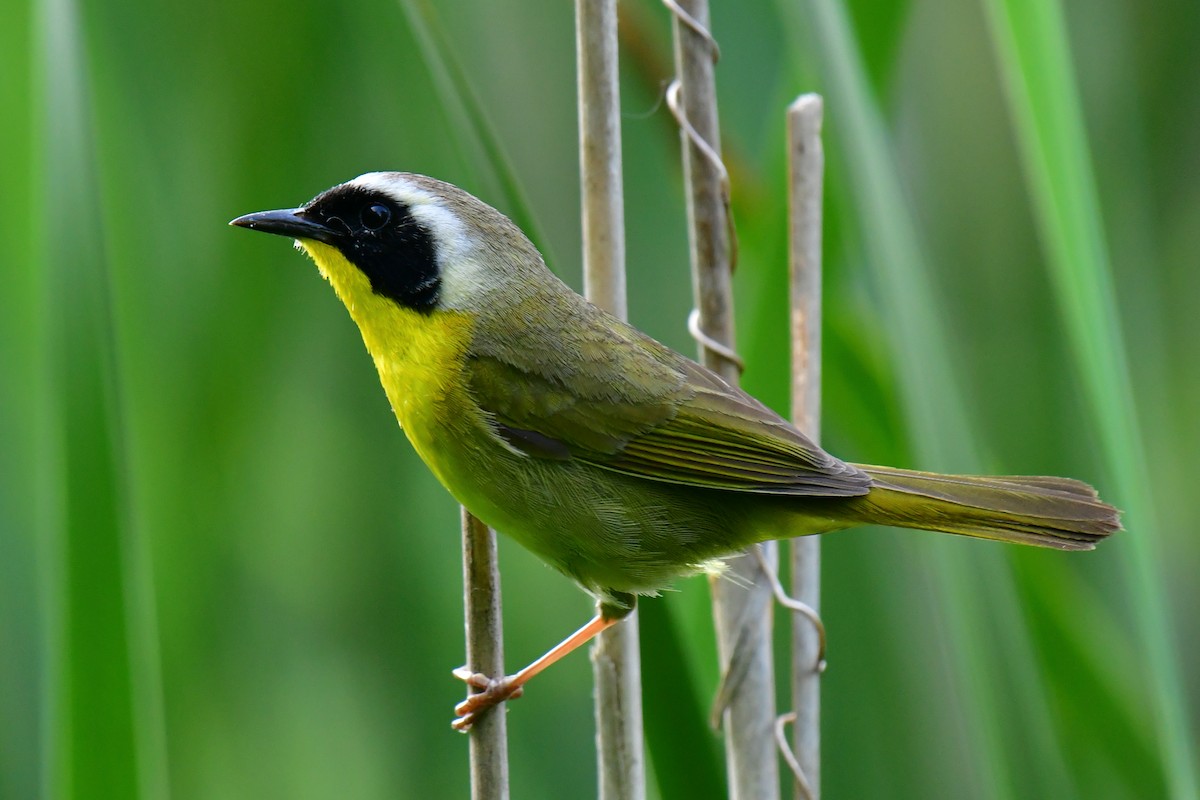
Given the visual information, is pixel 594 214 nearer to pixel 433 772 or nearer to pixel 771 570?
pixel 771 570

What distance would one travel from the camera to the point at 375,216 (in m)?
1.93

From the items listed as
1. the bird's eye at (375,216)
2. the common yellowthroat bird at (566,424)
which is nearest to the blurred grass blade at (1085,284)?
the common yellowthroat bird at (566,424)

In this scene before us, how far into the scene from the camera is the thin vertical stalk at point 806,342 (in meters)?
2.05

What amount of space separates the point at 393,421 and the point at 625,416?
0.76 metres

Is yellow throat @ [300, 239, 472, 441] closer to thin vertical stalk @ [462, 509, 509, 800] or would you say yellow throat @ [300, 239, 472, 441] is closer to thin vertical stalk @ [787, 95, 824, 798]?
thin vertical stalk @ [462, 509, 509, 800]

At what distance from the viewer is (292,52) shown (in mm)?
2326

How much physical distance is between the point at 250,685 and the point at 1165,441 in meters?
2.38

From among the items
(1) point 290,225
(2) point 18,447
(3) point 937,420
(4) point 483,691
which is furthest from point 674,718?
(2) point 18,447

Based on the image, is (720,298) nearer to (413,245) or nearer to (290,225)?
(413,245)

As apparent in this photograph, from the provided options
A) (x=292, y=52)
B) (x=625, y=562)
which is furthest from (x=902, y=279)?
(x=292, y=52)

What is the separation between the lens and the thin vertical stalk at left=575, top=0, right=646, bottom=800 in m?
1.83

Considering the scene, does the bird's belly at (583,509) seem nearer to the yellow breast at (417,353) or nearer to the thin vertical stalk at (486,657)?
the yellow breast at (417,353)

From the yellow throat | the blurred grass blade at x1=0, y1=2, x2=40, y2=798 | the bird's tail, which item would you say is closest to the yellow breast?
the yellow throat

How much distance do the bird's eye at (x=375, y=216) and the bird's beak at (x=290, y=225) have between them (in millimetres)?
52
